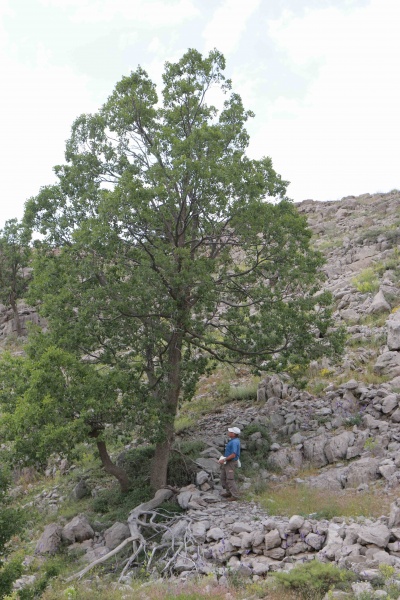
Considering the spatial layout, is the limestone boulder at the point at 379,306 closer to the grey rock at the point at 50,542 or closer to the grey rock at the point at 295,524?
the grey rock at the point at 295,524

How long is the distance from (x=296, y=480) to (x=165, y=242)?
6.46m

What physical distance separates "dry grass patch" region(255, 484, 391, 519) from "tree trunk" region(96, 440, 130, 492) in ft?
11.3

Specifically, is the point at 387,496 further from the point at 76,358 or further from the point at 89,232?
the point at 89,232

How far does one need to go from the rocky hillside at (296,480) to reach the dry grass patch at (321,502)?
0.09 metres

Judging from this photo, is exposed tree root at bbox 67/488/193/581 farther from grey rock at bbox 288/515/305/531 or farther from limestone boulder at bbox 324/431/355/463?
limestone boulder at bbox 324/431/355/463

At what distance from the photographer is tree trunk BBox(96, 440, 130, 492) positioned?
12133 millimetres

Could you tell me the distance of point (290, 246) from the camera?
12992mm

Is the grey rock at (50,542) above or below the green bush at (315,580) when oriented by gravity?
below

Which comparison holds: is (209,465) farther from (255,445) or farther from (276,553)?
(276,553)

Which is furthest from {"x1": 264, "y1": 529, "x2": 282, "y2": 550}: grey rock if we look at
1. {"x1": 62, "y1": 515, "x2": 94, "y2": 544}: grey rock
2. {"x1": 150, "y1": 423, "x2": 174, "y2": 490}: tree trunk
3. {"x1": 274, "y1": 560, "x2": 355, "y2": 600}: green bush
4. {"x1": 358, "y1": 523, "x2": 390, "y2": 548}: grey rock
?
{"x1": 62, "y1": 515, "x2": 94, "y2": 544}: grey rock

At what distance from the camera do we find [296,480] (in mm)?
12023

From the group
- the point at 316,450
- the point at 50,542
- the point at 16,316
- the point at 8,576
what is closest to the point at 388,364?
the point at 316,450

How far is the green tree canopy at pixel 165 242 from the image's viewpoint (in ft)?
38.6

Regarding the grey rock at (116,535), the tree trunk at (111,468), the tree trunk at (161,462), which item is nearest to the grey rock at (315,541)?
the grey rock at (116,535)
